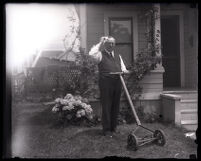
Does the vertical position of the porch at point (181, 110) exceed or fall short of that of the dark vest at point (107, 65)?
it falls short

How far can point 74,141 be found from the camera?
20.9 feet

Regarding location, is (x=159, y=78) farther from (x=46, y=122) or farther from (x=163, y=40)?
(x=46, y=122)

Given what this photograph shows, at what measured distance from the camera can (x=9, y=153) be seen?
447 centimetres

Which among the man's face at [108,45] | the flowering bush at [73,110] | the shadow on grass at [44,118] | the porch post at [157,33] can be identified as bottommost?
the shadow on grass at [44,118]

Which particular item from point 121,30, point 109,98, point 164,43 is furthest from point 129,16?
point 109,98

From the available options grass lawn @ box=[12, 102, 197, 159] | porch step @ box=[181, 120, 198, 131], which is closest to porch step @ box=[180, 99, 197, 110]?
porch step @ box=[181, 120, 198, 131]

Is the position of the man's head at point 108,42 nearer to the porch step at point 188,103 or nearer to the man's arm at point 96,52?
the man's arm at point 96,52

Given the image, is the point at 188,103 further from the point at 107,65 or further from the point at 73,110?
the point at 73,110

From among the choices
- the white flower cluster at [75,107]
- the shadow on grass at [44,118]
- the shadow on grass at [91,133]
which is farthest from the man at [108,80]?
the shadow on grass at [44,118]

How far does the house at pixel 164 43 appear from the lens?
8.01 m

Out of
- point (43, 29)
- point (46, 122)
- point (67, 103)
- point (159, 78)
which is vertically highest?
point (43, 29)

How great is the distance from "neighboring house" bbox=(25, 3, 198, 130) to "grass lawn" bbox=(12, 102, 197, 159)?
0.70m

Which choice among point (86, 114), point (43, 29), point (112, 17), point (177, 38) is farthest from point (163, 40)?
point (43, 29)

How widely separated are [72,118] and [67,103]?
0.38 meters
